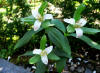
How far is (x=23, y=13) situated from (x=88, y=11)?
0.89 meters

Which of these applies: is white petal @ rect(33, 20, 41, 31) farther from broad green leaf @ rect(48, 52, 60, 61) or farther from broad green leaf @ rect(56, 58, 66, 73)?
broad green leaf @ rect(56, 58, 66, 73)

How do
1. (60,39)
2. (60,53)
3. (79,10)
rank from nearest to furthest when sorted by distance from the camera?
(79,10) < (60,39) < (60,53)

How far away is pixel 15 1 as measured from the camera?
2.70 metres

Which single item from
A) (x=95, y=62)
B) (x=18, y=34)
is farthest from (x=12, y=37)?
(x=95, y=62)

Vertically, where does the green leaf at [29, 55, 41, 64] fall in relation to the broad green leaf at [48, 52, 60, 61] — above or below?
below

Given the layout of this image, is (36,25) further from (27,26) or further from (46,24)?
(27,26)

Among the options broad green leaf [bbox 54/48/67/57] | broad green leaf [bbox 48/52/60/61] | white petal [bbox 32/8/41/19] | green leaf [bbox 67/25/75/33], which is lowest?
broad green leaf [bbox 54/48/67/57]

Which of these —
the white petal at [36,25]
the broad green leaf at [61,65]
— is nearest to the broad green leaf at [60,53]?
the broad green leaf at [61,65]

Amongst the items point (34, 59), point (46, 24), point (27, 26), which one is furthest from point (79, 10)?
point (27, 26)

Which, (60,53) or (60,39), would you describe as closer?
(60,39)

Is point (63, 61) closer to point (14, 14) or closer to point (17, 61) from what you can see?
point (17, 61)

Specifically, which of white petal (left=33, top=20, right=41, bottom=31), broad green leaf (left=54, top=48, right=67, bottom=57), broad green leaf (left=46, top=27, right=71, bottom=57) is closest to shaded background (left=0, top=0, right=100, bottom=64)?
broad green leaf (left=54, top=48, right=67, bottom=57)

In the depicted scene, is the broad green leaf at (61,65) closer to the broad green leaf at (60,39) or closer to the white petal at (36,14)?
the broad green leaf at (60,39)

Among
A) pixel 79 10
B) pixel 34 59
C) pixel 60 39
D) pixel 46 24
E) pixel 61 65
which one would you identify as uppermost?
pixel 79 10
